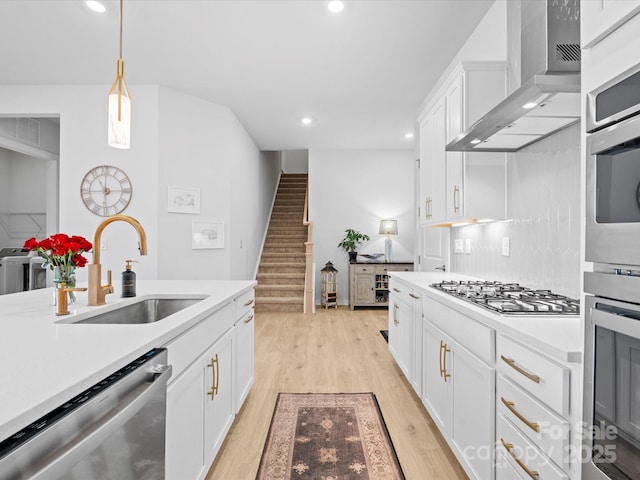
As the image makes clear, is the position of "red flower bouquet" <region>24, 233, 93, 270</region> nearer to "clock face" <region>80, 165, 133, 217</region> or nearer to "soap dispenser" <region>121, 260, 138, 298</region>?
"soap dispenser" <region>121, 260, 138, 298</region>

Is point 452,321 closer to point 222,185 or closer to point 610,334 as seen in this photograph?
point 610,334

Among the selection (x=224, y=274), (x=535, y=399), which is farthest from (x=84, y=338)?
(x=224, y=274)

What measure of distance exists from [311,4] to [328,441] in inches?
118

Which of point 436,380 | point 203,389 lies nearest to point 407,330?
point 436,380

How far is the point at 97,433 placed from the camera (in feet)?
2.46

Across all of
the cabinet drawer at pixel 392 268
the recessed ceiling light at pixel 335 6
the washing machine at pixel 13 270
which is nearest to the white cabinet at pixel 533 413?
the recessed ceiling light at pixel 335 6

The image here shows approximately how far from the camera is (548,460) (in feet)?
3.42

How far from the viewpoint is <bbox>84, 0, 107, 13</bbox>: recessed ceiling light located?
8.38 feet

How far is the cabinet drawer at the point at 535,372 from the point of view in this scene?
39.4 inches

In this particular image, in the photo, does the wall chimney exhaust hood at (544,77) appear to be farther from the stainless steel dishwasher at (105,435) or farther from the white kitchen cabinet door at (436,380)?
the stainless steel dishwasher at (105,435)

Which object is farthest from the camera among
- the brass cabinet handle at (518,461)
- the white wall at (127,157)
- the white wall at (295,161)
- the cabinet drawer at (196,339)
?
the white wall at (295,161)

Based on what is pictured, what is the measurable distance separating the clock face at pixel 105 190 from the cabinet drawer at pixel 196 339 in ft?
8.94

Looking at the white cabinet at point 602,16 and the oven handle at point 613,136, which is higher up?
the white cabinet at point 602,16

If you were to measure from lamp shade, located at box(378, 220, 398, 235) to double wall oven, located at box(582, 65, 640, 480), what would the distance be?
16.9 feet
